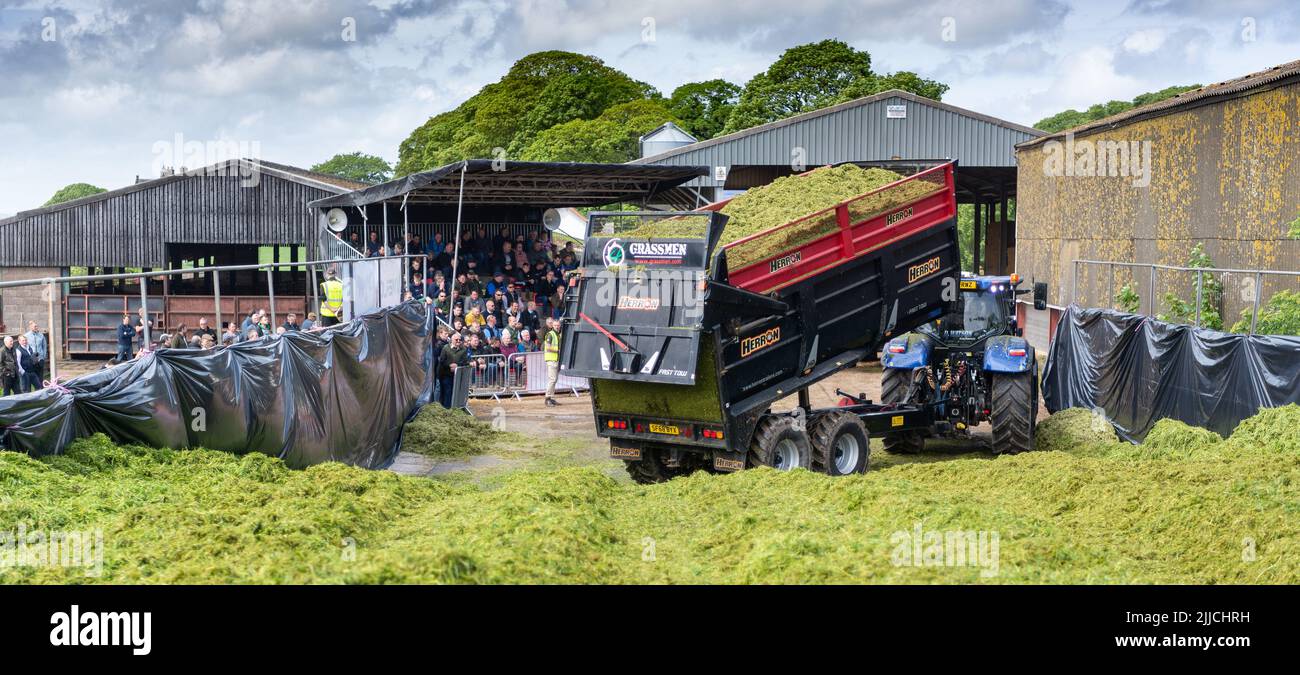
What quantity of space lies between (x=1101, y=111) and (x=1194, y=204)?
64684 mm

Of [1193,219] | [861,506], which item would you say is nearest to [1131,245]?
[1193,219]

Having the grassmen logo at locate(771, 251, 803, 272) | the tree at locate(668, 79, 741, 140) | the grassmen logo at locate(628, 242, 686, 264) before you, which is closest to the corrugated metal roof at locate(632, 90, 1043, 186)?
the grassmen logo at locate(771, 251, 803, 272)

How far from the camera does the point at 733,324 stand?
1257 cm

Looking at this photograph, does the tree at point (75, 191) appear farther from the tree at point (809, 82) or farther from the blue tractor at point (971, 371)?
the blue tractor at point (971, 371)

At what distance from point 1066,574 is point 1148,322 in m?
10.3

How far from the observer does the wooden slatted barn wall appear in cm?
3812

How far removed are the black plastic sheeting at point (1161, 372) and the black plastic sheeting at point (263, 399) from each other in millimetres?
10661

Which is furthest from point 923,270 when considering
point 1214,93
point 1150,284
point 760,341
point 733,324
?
point 1214,93

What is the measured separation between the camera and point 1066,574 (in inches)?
296

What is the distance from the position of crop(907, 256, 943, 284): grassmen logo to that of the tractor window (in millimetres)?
1498

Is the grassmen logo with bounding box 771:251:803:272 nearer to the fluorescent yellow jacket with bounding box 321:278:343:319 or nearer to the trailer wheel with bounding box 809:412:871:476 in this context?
the trailer wheel with bounding box 809:412:871:476

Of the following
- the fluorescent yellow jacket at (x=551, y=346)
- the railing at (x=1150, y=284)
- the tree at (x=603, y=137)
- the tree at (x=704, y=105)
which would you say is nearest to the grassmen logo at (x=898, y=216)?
the railing at (x=1150, y=284)
